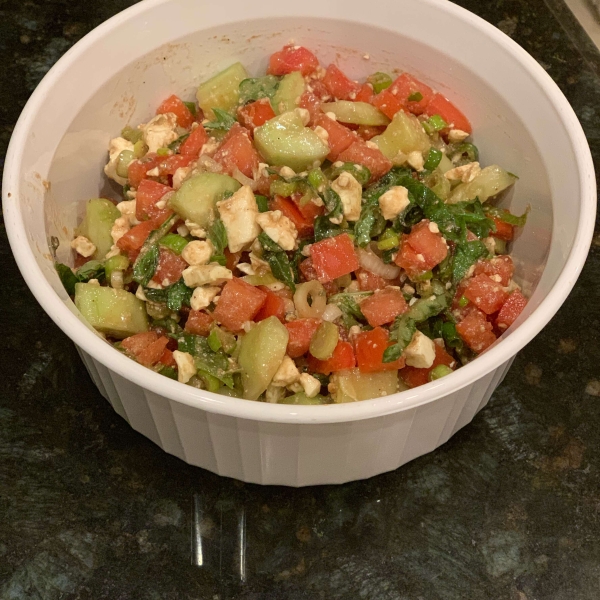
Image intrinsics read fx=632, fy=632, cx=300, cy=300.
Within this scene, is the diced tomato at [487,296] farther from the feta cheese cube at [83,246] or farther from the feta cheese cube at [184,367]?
the feta cheese cube at [83,246]

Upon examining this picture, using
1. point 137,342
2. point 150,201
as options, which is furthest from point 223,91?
point 137,342

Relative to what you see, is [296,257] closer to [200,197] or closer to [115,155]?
[200,197]

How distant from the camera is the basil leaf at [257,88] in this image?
1.67 metres

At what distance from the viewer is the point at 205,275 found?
4.23 feet

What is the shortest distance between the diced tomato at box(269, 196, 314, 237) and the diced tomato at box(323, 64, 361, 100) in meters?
0.49


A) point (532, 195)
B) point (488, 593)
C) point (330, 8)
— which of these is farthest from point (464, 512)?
point (330, 8)

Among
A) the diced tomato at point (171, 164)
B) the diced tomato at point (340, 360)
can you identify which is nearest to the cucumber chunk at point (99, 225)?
the diced tomato at point (171, 164)

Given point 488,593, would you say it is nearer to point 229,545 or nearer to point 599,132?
point 229,545

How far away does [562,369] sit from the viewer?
1.63m

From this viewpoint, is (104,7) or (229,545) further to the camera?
(104,7)

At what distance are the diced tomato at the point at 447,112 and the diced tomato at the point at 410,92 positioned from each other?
2cm

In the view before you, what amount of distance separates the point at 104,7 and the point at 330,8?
3.63 ft

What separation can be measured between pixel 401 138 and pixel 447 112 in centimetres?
21

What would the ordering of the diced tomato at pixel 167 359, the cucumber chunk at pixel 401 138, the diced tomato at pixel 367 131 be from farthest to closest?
the diced tomato at pixel 367 131
the cucumber chunk at pixel 401 138
the diced tomato at pixel 167 359
